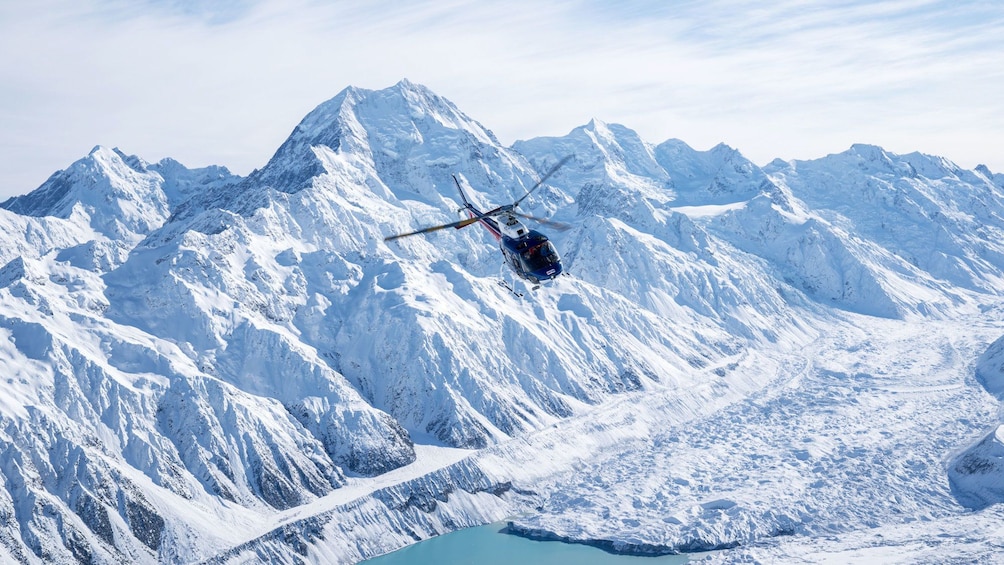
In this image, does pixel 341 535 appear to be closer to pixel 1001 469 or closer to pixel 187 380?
pixel 187 380

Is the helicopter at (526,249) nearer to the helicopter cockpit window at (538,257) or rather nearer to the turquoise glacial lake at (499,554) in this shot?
the helicopter cockpit window at (538,257)

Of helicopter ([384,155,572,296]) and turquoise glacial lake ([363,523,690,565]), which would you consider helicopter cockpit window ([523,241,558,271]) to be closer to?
helicopter ([384,155,572,296])

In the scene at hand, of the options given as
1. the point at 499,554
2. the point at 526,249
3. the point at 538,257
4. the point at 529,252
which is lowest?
the point at 499,554

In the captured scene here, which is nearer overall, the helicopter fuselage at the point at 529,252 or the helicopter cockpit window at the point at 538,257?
the helicopter cockpit window at the point at 538,257

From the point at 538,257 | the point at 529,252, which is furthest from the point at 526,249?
the point at 538,257

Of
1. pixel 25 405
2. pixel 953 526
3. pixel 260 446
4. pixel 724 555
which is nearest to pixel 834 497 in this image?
pixel 953 526

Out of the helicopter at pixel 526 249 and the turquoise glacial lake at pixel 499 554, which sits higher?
the helicopter at pixel 526 249

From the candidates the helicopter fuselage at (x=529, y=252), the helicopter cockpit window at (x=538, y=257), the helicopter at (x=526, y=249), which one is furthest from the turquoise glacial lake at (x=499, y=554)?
the helicopter cockpit window at (x=538, y=257)

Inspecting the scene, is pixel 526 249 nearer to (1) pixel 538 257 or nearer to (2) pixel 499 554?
(1) pixel 538 257
